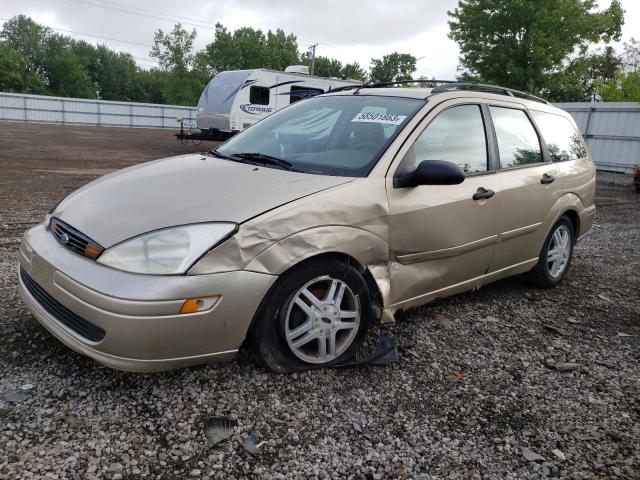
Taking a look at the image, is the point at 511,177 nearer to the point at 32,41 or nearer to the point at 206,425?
the point at 206,425

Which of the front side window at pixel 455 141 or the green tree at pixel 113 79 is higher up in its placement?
the green tree at pixel 113 79

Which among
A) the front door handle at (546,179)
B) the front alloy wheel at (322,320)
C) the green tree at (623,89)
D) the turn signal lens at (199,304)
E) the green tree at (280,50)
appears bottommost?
the front alloy wheel at (322,320)

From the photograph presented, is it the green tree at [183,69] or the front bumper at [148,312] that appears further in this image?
the green tree at [183,69]

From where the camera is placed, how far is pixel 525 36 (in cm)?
2295

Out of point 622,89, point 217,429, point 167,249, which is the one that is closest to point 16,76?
point 622,89

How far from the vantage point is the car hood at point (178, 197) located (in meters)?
2.50

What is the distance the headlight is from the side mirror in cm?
117

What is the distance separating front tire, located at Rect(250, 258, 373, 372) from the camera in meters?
2.63

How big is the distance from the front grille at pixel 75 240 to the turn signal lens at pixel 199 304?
0.50 meters

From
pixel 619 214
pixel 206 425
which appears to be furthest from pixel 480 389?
pixel 619 214

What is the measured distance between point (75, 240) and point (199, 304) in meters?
0.77

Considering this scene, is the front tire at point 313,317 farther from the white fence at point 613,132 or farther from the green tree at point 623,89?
the green tree at point 623,89

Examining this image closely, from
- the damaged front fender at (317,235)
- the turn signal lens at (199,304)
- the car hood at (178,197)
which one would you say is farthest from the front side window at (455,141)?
the turn signal lens at (199,304)

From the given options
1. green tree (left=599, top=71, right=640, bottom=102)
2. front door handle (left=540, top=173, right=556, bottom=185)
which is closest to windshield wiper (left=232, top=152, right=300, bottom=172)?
front door handle (left=540, top=173, right=556, bottom=185)
